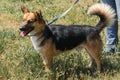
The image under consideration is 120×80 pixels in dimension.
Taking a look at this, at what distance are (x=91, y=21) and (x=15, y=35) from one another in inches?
74.1

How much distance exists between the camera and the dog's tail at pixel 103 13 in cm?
508

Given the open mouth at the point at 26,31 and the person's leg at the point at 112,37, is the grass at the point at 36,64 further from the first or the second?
the open mouth at the point at 26,31

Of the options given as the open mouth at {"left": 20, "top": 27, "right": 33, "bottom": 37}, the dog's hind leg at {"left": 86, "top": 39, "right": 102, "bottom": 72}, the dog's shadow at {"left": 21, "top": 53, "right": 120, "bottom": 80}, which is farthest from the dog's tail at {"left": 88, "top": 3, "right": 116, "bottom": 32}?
the open mouth at {"left": 20, "top": 27, "right": 33, "bottom": 37}

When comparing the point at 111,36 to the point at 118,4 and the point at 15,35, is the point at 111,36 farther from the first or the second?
the point at 15,35

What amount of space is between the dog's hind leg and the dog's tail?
0.24 m

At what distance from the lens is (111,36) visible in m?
5.89

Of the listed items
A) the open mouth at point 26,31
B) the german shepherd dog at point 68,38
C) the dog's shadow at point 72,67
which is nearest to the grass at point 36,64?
the dog's shadow at point 72,67

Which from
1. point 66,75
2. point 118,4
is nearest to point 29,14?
point 66,75

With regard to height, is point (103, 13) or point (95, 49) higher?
point (103, 13)

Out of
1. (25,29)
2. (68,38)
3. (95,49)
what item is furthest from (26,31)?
(95,49)

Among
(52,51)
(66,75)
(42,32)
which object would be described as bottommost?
(66,75)

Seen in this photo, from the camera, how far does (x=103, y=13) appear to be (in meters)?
5.12

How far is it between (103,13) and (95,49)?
1.83 feet

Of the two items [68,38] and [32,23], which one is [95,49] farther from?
[32,23]
